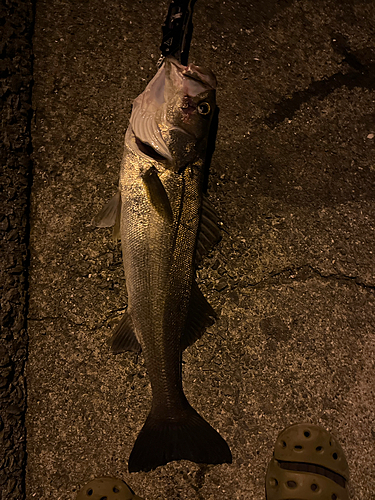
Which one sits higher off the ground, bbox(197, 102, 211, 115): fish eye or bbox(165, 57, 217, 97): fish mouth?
bbox(165, 57, 217, 97): fish mouth

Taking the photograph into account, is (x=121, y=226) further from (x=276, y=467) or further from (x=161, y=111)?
(x=276, y=467)

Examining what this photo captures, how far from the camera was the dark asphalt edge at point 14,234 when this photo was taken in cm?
207

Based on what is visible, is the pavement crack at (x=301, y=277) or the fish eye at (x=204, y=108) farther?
the pavement crack at (x=301, y=277)

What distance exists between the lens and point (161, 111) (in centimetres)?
195

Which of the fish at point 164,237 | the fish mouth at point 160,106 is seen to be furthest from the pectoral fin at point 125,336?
the fish mouth at point 160,106

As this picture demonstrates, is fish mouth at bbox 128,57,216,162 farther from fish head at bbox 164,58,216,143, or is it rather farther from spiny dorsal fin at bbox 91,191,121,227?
spiny dorsal fin at bbox 91,191,121,227

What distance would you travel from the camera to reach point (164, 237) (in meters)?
1.89

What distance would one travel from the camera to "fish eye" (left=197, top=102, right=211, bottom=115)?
6.51 feet

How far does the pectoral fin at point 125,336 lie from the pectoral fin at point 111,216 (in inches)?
20.7

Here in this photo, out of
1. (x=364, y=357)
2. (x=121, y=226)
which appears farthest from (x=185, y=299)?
(x=364, y=357)

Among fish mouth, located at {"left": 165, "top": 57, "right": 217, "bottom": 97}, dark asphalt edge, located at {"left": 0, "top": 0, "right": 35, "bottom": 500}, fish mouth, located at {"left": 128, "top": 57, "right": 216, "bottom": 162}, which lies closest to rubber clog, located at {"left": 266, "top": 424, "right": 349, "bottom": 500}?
dark asphalt edge, located at {"left": 0, "top": 0, "right": 35, "bottom": 500}

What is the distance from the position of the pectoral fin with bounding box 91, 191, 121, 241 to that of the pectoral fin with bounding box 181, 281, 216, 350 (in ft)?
2.00

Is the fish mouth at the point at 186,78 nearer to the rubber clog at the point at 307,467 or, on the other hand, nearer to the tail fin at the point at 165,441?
the tail fin at the point at 165,441

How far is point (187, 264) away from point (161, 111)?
0.92 meters
